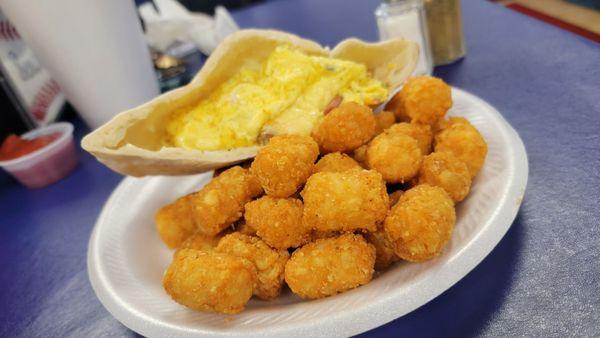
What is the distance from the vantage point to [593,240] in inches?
30.4

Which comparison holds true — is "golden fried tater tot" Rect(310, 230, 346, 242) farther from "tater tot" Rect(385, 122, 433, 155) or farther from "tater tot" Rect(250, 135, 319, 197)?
"tater tot" Rect(385, 122, 433, 155)

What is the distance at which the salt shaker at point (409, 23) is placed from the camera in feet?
4.76

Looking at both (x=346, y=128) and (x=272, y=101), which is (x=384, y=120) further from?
(x=272, y=101)

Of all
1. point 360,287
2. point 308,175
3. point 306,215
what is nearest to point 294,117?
point 308,175

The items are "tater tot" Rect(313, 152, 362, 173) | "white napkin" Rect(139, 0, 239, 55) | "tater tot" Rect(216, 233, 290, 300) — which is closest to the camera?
"tater tot" Rect(216, 233, 290, 300)

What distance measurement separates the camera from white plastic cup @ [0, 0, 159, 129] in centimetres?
149

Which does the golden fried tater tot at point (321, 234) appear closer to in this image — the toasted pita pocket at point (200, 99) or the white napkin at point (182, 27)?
the toasted pita pocket at point (200, 99)

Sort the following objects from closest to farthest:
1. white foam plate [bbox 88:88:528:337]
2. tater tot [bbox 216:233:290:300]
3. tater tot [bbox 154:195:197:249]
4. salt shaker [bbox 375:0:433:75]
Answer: white foam plate [bbox 88:88:528:337] < tater tot [bbox 216:233:290:300] < tater tot [bbox 154:195:197:249] < salt shaker [bbox 375:0:433:75]

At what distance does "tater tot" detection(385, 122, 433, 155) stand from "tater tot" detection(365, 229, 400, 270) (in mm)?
228

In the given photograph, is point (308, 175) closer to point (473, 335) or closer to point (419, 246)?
point (419, 246)

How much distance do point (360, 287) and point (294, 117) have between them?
44 cm

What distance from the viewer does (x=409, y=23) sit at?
145cm

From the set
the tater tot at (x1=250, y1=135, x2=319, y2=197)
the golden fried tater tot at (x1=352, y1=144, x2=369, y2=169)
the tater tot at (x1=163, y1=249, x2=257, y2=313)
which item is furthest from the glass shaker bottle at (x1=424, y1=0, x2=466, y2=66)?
the tater tot at (x1=163, y1=249, x2=257, y2=313)

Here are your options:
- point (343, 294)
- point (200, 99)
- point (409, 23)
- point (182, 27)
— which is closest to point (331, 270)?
point (343, 294)
